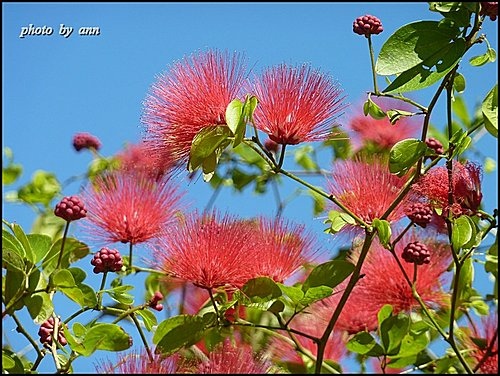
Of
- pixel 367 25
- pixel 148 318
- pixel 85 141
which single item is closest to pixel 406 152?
pixel 367 25

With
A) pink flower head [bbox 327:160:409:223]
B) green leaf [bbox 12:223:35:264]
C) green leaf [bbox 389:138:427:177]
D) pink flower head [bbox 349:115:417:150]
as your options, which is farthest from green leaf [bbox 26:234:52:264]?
pink flower head [bbox 349:115:417:150]

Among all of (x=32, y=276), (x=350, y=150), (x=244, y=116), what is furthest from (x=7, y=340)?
(x=350, y=150)

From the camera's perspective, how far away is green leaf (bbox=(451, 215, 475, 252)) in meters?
1.27

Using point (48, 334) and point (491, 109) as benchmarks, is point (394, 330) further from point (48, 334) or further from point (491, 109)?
point (48, 334)

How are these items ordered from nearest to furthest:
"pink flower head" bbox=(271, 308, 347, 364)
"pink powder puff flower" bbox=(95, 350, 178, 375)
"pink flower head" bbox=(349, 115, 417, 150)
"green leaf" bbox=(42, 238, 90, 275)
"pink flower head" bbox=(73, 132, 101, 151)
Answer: "pink powder puff flower" bbox=(95, 350, 178, 375) → "green leaf" bbox=(42, 238, 90, 275) → "pink flower head" bbox=(271, 308, 347, 364) → "pink flower head" bbox=(349, 115, 417, 150) → "pink flower head" bbox=(73, 132, 101, 151)

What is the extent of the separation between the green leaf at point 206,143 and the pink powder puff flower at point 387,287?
14.8 inches

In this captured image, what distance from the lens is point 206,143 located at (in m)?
1.23

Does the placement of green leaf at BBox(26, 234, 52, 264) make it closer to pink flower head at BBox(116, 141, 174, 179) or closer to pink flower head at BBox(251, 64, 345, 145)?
pink flower head at BBox(116, 141, 174, 179)

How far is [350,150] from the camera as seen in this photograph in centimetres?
245

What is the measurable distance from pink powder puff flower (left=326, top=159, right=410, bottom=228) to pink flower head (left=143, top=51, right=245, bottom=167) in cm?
25

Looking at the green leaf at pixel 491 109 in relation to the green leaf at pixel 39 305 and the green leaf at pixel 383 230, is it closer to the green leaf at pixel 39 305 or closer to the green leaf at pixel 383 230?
the green leaf at pixel 383 230

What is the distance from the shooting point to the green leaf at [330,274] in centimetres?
136

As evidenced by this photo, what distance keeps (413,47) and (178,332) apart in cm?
55

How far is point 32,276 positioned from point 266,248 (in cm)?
38
